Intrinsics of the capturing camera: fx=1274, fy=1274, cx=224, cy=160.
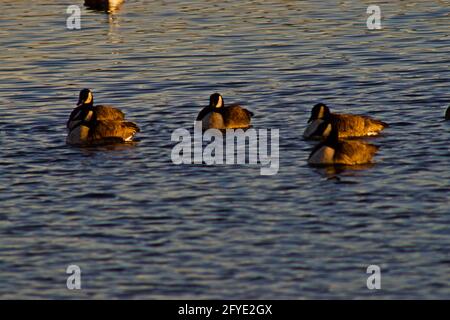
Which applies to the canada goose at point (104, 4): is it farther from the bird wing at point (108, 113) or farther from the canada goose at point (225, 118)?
the canada goose at point (225, 118)

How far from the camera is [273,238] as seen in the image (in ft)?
64.0

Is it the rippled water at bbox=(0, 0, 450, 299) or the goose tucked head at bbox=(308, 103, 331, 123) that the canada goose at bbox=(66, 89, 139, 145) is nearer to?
the rippled water at bbox=(0, 0, 450, 299)

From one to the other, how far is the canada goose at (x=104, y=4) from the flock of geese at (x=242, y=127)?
1672 centimetres

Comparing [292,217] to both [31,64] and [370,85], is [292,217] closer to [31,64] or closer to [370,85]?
[370,85]

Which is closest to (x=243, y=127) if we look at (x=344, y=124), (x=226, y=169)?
(x=344, y=124)

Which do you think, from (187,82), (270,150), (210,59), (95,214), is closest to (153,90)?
(187,82)

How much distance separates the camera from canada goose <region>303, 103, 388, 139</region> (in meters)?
26.7

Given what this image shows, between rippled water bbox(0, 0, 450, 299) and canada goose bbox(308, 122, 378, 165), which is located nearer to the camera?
rippled water bbox(0, 0, 450, 299)

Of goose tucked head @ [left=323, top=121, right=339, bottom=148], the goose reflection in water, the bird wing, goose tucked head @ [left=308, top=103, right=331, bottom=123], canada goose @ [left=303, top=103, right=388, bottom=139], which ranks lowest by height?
the goose reflection in water

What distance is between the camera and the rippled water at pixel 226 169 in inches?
712

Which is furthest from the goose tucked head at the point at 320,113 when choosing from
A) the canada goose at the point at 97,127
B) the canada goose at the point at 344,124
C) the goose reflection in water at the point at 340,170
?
the canada goose at the point at 97,127

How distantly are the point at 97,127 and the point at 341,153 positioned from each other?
19.1 ft

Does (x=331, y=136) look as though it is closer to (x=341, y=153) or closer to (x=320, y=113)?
(x=341, y=153)

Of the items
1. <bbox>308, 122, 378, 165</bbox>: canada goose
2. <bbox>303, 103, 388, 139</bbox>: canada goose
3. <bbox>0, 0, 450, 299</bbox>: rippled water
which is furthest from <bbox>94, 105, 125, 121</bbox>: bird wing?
<bbox>308, 122, 378, 165</bbox>: canada goose
